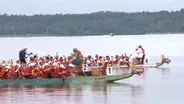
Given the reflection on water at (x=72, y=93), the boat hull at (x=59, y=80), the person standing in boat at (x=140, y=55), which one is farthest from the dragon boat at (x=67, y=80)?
the person standing in boat at (x=140, y=55)

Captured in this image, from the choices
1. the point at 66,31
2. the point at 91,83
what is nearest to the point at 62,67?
the point at 91,83

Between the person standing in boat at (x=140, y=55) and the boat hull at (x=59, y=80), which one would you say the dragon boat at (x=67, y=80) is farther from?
the person standing in boat at (x=140, y=55)

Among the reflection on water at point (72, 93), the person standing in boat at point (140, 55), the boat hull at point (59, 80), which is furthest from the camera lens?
the person standing in boat at point (140, 55)

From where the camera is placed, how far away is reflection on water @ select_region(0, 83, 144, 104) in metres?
22.6

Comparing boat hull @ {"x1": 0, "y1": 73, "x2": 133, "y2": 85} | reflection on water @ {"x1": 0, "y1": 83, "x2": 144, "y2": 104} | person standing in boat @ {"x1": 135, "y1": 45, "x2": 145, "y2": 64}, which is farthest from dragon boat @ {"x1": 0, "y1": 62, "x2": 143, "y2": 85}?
person standing in boat @ {"x1": 135, "y1": 45, "x2": 145, "y2": 64}

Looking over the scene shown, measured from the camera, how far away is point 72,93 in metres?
24.6

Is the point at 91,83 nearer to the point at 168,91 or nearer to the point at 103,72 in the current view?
the point at 103,72

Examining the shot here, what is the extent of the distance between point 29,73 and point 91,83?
2.64m

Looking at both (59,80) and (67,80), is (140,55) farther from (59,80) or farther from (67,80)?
(59,80)

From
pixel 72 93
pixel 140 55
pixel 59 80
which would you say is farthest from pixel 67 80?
pixel 140 55

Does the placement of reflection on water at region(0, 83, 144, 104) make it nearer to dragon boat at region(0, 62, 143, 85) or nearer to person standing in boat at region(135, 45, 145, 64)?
dragon boat at region(0, 62, 143, 85)

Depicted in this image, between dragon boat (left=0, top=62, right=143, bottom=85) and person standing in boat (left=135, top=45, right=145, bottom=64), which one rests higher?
person standing in boat (left=135, top=45, right=145, bottom=64)

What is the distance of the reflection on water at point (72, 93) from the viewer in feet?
74.2

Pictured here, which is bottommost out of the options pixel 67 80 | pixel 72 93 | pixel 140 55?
pixel 72 93
